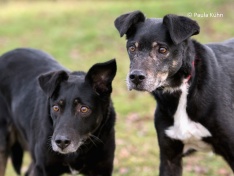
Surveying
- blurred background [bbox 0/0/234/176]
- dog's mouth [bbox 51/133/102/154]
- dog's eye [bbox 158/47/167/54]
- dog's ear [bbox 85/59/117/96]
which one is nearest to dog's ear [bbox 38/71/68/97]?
dog's ear [bbox 85/59/117/96]

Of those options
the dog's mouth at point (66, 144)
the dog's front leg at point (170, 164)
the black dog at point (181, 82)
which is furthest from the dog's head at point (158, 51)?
the dog's front leg at point (170, 164)

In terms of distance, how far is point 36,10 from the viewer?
71.5ft

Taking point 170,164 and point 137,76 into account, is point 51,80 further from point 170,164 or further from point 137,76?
point 170,164

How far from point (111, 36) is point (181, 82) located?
39.8 feet

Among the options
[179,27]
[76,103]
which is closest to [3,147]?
[76,103]

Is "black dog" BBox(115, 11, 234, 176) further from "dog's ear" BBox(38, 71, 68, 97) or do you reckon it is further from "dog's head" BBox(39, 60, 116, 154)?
"dog's ear" BBox(38, 71, 68, 97)

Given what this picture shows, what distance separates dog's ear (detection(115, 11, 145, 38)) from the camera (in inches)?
222

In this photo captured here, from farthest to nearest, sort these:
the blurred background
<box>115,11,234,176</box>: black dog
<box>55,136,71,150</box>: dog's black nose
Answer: the blurred background < <box>55,136,71,150</box>: dog's black nose < <box>115,11,234,176</box>: black dog

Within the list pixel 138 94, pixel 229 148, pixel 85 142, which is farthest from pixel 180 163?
pixel 138 94

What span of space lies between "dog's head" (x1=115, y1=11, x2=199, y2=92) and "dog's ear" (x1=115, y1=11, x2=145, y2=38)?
5 cm

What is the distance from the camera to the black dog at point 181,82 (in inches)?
212

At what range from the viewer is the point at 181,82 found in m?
5.75

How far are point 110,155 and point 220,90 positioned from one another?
143 centimetres

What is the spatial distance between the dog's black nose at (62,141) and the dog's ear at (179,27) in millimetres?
1465
